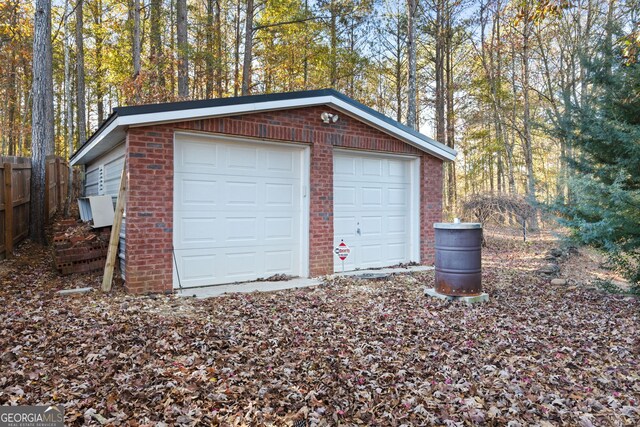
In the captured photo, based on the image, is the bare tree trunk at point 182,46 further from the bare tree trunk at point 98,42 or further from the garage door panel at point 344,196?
the garage door panel at point 344,196

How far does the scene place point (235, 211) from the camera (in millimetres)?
6477

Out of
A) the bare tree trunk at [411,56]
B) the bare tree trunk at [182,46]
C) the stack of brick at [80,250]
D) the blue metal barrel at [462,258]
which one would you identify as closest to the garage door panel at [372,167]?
the blue metal barrel at [462,258]

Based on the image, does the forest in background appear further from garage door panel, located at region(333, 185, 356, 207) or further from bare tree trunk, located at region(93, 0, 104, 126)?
garage door panel, located at region(333, 185, 356, 207)

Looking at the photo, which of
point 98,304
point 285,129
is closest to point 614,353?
point 285,129

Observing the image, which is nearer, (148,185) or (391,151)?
(148,185)

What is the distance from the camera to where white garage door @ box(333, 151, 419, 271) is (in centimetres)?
768

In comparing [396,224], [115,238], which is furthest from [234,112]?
[396,224]

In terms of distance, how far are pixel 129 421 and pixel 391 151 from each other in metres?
6.65

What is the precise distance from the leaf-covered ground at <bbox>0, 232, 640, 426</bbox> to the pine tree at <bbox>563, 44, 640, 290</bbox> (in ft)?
3.06

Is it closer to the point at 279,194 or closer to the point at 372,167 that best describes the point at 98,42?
the point at 279,194

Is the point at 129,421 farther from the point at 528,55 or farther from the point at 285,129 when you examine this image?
the point at 528,55

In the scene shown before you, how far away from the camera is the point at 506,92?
17.5 m

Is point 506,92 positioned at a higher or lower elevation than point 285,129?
higher

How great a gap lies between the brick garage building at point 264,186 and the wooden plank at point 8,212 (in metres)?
1.33
